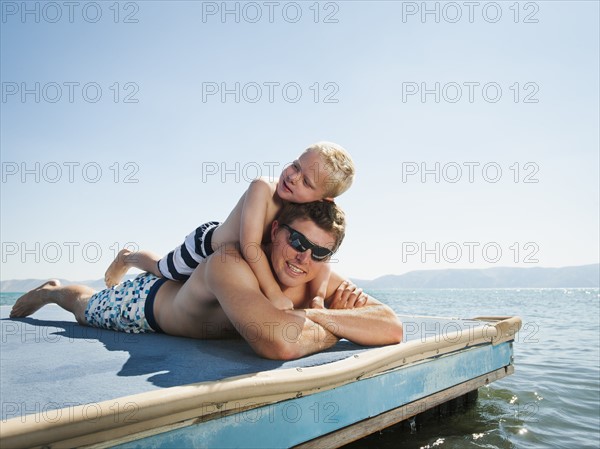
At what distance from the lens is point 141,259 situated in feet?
13.7

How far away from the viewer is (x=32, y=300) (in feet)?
16.8

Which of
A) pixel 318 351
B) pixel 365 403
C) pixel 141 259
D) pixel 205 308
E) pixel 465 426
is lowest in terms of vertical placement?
pixel 465 426

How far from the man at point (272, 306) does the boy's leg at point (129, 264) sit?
313 millimetres

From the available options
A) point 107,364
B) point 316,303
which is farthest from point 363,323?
point 107,364

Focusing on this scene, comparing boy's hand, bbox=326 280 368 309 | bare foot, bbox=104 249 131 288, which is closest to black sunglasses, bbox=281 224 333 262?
boy's hand, bbox=326 280 368 309

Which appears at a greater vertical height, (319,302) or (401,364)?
(319,302)

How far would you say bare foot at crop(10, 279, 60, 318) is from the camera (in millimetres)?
5020

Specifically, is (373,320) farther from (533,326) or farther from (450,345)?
(533,326)

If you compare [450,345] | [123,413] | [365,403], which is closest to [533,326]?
[450,345]

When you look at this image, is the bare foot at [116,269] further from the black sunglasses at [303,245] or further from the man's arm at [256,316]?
the black sunglasses at [303,245]

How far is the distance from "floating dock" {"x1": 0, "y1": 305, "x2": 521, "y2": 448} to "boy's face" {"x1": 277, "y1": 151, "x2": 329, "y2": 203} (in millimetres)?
992

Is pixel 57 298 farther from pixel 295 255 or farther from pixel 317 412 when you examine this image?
pixel 317 412

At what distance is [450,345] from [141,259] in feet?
9.16

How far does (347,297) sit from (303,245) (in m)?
0.67
